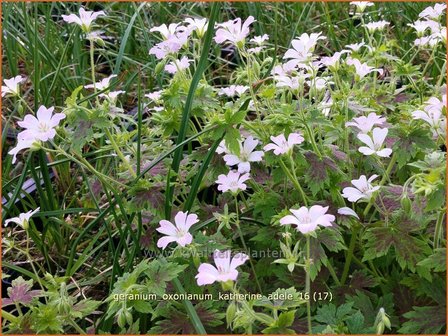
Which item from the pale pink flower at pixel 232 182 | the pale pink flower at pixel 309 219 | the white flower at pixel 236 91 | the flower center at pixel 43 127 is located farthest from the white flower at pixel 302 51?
the flower center at pixel 43 127

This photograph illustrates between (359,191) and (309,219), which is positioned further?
(359,191)

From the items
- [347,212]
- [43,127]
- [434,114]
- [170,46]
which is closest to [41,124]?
[43,127]

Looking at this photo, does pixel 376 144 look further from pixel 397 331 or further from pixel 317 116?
pixel 397 331

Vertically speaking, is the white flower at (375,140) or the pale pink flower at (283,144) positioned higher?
the pale pink flower at (283,144)

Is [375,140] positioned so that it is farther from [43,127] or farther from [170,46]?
[43,127]

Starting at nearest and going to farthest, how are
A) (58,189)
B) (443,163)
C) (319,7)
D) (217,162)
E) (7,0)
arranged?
(443,163)
(217,162)
(58,189)
(7,0)
(319,7)

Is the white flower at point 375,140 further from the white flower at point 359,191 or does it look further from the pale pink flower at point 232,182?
the pale pink flower at point 232,182

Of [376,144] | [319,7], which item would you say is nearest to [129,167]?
[376,144]
